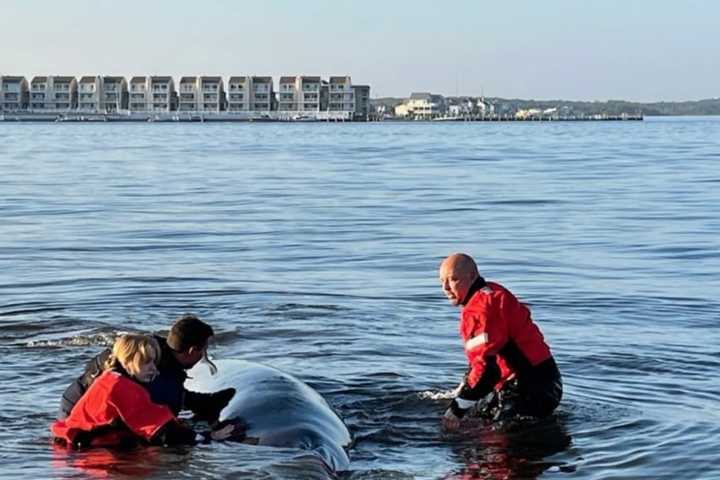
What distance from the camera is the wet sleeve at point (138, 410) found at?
9320mm

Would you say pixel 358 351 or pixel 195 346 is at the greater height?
pixel 195 346

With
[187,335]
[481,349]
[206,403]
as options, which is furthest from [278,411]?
[481,349]

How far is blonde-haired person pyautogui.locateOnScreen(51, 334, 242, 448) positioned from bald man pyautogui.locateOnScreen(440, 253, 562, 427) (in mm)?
2410

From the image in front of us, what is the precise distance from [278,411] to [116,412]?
1.60 meters

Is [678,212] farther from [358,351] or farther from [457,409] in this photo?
[457,409]

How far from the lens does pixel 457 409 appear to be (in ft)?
38.7

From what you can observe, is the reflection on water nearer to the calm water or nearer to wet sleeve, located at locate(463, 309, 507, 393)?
the calm water

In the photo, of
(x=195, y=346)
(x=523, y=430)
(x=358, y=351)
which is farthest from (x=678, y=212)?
(x=195, y=346)

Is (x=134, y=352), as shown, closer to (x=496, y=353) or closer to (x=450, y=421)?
(x=496, y=353)

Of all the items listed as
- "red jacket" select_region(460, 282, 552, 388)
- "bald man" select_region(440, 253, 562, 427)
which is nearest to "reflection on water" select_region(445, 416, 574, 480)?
"bald man" select_region(440, 253, 562, 427)

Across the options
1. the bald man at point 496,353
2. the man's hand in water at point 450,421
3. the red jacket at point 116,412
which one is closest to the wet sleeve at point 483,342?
the bald man at point 496,353

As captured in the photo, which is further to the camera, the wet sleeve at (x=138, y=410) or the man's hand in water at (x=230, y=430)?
the man's hand in water at (x=230, y=430)

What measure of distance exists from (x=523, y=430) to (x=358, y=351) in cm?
422

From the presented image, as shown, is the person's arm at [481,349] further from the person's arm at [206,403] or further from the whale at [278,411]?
the person's arm at [206,403]
